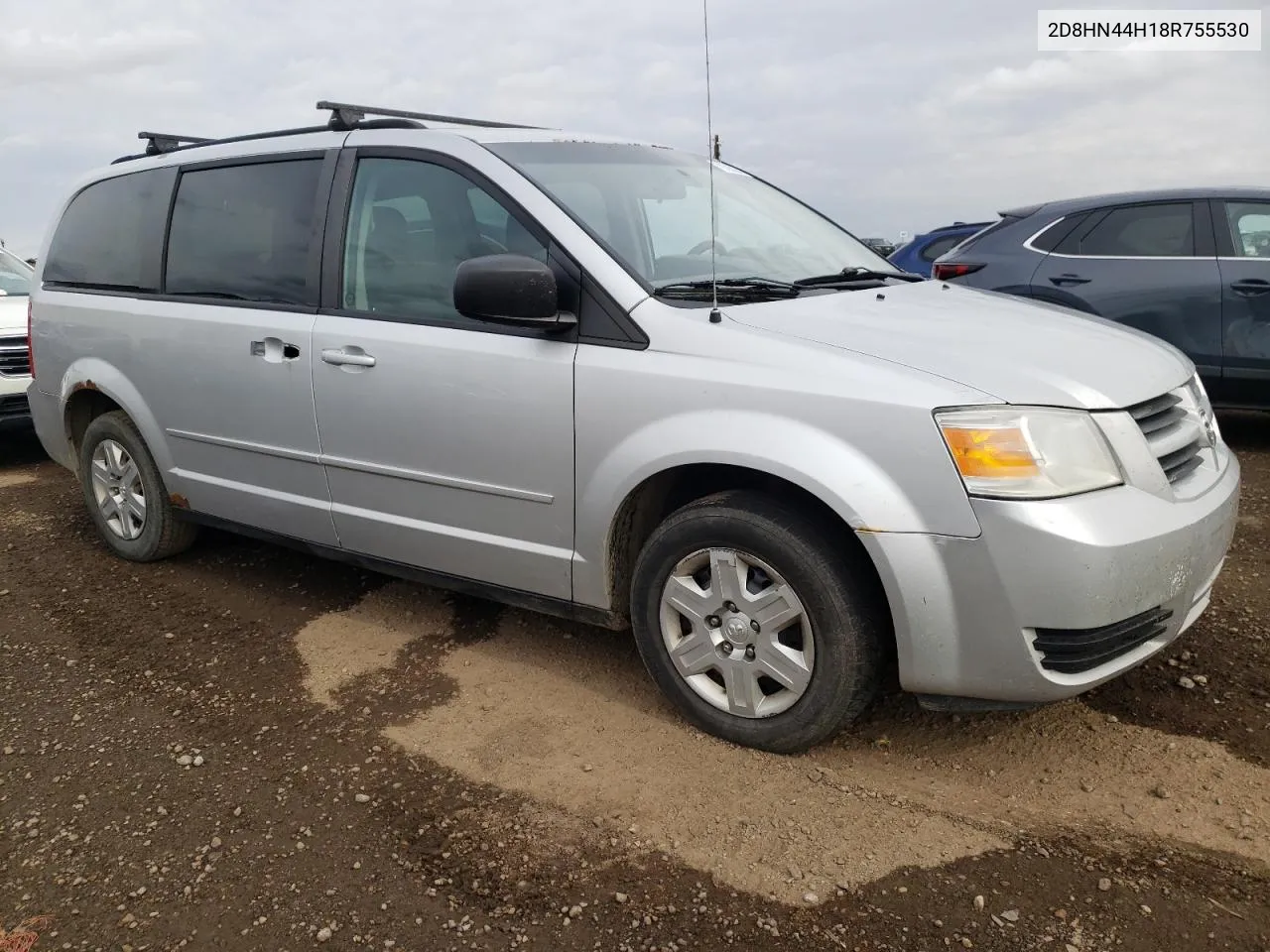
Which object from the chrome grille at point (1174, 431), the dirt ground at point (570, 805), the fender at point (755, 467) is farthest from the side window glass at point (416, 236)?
the chrome grille at point (1174, 431)

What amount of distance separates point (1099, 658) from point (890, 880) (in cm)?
77

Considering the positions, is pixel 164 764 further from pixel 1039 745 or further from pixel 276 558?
pixel 1039 745

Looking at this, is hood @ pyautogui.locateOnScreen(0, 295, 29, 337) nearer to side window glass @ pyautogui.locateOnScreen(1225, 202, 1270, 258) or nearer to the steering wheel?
the steering wheel

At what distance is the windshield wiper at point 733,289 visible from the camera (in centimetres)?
297

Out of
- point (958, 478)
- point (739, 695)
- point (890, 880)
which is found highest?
point (958, 478)

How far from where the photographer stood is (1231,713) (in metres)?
2.97

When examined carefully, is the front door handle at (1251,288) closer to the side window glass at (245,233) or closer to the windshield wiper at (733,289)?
the windshield wiper at (733,289)

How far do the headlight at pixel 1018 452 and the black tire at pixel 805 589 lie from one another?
0.41 meters

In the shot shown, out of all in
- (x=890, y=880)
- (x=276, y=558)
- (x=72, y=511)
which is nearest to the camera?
(x=890, y=880)

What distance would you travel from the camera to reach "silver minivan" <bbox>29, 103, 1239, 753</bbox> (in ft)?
8.01

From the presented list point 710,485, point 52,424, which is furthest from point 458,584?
point 52,424

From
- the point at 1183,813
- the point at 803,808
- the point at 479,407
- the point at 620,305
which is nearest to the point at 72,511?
→ the point at 479,407

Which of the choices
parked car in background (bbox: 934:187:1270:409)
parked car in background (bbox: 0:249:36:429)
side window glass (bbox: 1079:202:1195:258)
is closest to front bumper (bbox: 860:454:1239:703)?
parked car in background (bbox: 934:187:1270:409)

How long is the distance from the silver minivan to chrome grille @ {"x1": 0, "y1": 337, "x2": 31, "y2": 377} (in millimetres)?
3617
